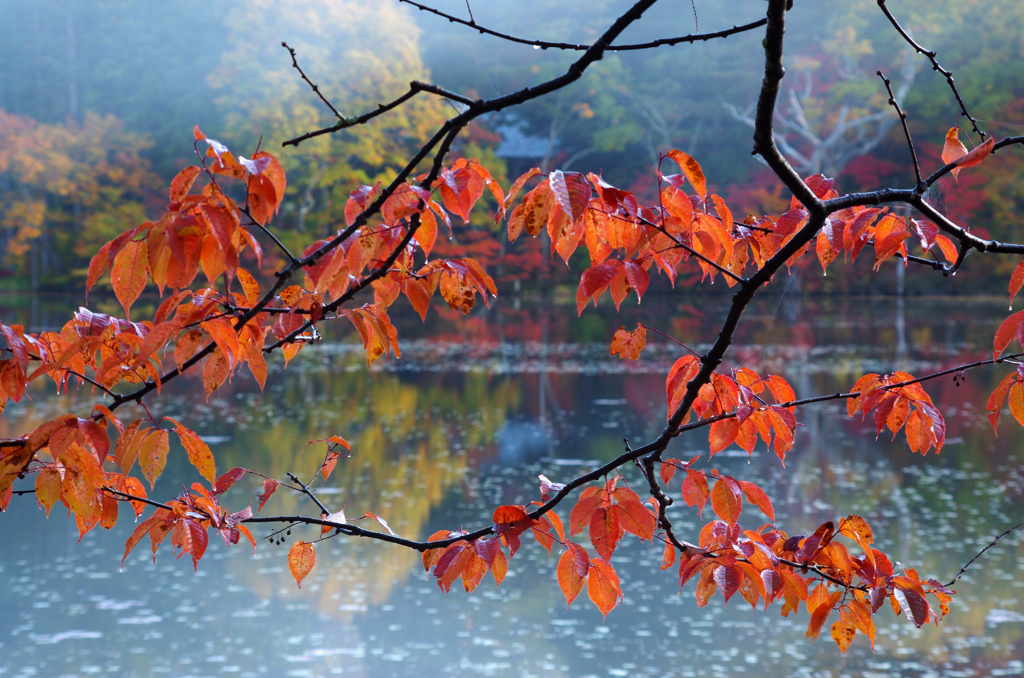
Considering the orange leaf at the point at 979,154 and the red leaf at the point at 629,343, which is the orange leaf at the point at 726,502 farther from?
Answer: the orange leaf at the point at 979,154

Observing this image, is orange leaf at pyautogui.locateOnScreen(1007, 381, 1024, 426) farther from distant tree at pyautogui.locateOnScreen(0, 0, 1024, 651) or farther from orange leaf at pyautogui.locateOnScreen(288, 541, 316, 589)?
orange leaf at pyautogui.locateOnScreen(288, 541, 316, 589)

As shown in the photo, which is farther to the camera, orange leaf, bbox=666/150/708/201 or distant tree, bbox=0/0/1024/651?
orange leaf, bbox=666/150/708/201

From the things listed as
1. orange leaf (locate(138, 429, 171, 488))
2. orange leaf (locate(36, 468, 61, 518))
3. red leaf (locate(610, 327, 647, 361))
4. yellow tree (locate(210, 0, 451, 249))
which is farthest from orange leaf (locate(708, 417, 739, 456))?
yellow tree (locate(210, 0, 451, 249))

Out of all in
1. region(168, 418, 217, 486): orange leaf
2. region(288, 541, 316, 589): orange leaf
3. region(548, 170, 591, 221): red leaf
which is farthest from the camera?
region(288, 541, 316, 589): orange leaf

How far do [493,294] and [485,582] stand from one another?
12.6ft

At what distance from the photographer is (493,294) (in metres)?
1.33

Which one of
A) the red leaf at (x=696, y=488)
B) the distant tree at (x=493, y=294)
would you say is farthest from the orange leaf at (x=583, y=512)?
the red leaf at (x=696, y=488)

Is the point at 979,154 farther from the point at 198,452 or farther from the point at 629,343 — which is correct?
the point at 198,452

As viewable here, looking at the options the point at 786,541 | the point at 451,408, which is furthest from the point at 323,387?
the point at 786,541

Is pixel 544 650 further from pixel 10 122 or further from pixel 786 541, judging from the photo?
pixel 10 122

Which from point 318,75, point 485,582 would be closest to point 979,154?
point 485,582

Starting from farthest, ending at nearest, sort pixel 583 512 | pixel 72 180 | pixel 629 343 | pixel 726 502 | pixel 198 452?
pixel 72 180 < pixel 629 343 < pixel 726 502 < pixel 583 512 < pixel 198 452

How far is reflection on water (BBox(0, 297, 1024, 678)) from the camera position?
13.0 feet

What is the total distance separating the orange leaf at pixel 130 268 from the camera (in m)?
1.08
